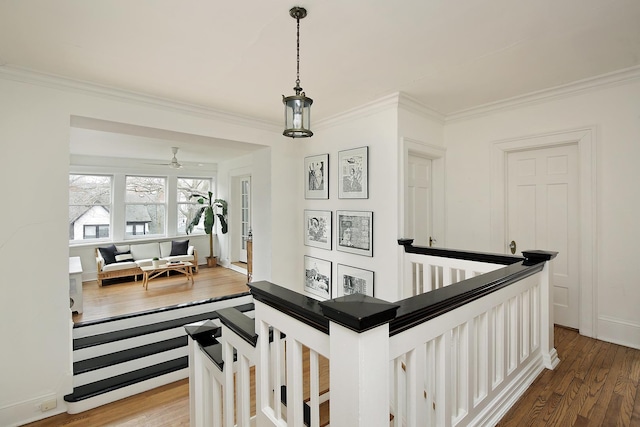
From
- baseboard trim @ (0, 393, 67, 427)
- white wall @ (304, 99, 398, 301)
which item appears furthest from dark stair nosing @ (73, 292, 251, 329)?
white wall @ (304, 99, 398, 301)

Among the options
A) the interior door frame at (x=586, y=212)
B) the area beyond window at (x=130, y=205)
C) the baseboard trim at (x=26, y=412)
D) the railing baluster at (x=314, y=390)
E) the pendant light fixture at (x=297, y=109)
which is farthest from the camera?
the area beyond window at (x=130, y=205)

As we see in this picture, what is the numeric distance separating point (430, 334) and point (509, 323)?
92 centimetres

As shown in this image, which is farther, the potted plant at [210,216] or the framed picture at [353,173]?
the potted plant at [210,216]

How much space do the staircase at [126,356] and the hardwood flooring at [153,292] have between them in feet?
2.85

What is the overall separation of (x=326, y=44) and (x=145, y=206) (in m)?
6.16

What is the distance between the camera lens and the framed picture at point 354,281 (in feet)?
11.0

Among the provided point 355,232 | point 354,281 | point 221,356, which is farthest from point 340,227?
→ point 221,356

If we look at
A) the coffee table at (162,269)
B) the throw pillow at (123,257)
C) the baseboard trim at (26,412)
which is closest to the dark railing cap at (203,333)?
the baseboard trim at (26,412)

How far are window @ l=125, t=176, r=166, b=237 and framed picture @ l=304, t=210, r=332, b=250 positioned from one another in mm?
4378

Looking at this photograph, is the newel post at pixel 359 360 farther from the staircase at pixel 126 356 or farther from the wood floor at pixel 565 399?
the staircase at pixel 126 356

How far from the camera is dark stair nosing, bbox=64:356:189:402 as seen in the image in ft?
8.15

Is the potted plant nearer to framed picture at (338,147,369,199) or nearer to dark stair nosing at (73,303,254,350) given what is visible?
dark stair nosing at (73,303,254,350)

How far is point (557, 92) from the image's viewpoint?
2883mm

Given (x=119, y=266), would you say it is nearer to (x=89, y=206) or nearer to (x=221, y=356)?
(x=89, y=206)
